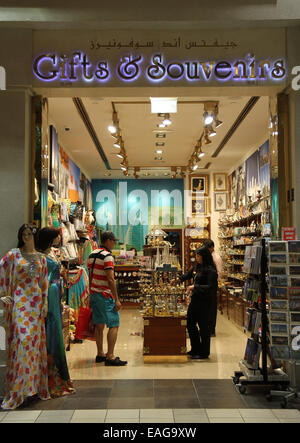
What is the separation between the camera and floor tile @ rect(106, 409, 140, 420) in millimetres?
3898

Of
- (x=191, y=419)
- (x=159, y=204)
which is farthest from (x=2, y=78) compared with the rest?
(x=159, y=204)

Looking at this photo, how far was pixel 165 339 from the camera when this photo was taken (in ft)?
20.0

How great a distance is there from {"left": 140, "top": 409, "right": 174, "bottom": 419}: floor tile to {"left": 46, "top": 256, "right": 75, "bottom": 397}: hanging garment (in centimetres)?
92

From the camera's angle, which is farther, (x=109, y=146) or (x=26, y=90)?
(x=109, y=146)

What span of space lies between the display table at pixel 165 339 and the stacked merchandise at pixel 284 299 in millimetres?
1829

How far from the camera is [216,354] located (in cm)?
644

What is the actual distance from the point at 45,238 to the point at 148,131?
5.12 metres

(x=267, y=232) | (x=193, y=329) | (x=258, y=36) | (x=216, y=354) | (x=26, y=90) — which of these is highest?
(x=258, y=36)

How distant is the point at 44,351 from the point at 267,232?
466cm

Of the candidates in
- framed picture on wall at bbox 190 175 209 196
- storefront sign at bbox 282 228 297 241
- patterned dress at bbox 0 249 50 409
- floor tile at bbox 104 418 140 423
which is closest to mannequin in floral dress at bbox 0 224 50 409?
patterned dress at bbox 0 249 50 409

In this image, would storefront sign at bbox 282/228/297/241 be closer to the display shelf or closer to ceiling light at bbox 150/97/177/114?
ceiling light at bbox 150/97/177/114
